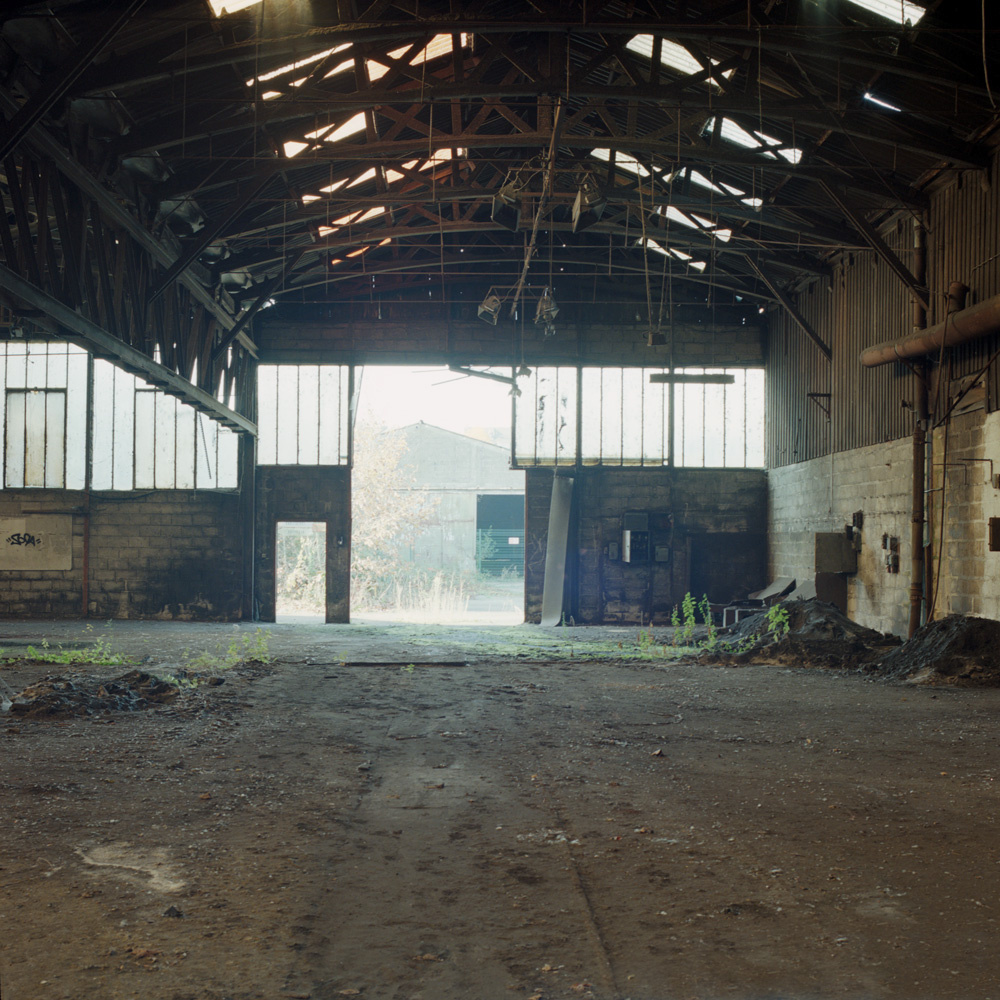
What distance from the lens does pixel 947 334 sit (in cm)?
1143

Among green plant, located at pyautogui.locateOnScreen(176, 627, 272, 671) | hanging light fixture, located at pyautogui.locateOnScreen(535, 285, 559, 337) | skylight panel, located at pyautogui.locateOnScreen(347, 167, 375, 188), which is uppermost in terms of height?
skylight panel, located at pyautogui.locateOnScreen(347, 167, 375, 188)

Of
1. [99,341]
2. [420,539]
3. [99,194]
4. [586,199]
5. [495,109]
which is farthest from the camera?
[420,539]

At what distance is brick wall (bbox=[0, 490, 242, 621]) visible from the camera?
19891 millimetres

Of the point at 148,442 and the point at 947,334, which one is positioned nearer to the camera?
the point at 947,334

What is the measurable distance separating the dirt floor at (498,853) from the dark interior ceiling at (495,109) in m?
6.07

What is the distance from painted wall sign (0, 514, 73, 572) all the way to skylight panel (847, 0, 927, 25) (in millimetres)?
17862

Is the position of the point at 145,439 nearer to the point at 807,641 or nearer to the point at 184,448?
the point at 184,448

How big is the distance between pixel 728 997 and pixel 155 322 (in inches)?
480

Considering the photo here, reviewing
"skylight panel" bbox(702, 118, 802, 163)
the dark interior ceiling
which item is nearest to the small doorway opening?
the dark interior ceiling

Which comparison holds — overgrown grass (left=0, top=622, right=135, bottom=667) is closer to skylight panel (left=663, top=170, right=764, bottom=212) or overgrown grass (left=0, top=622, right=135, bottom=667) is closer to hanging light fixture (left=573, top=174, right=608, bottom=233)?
hanging light fixture (left=573, top=174, right=608, bottom=233)

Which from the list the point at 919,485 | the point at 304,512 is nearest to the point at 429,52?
the point at 919,485

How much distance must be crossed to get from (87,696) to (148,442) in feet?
42.2

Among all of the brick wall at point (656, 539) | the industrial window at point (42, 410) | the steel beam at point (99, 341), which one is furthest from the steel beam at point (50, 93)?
the brick wall at point (656, 539)

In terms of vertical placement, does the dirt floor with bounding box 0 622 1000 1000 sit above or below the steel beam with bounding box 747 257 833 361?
below
